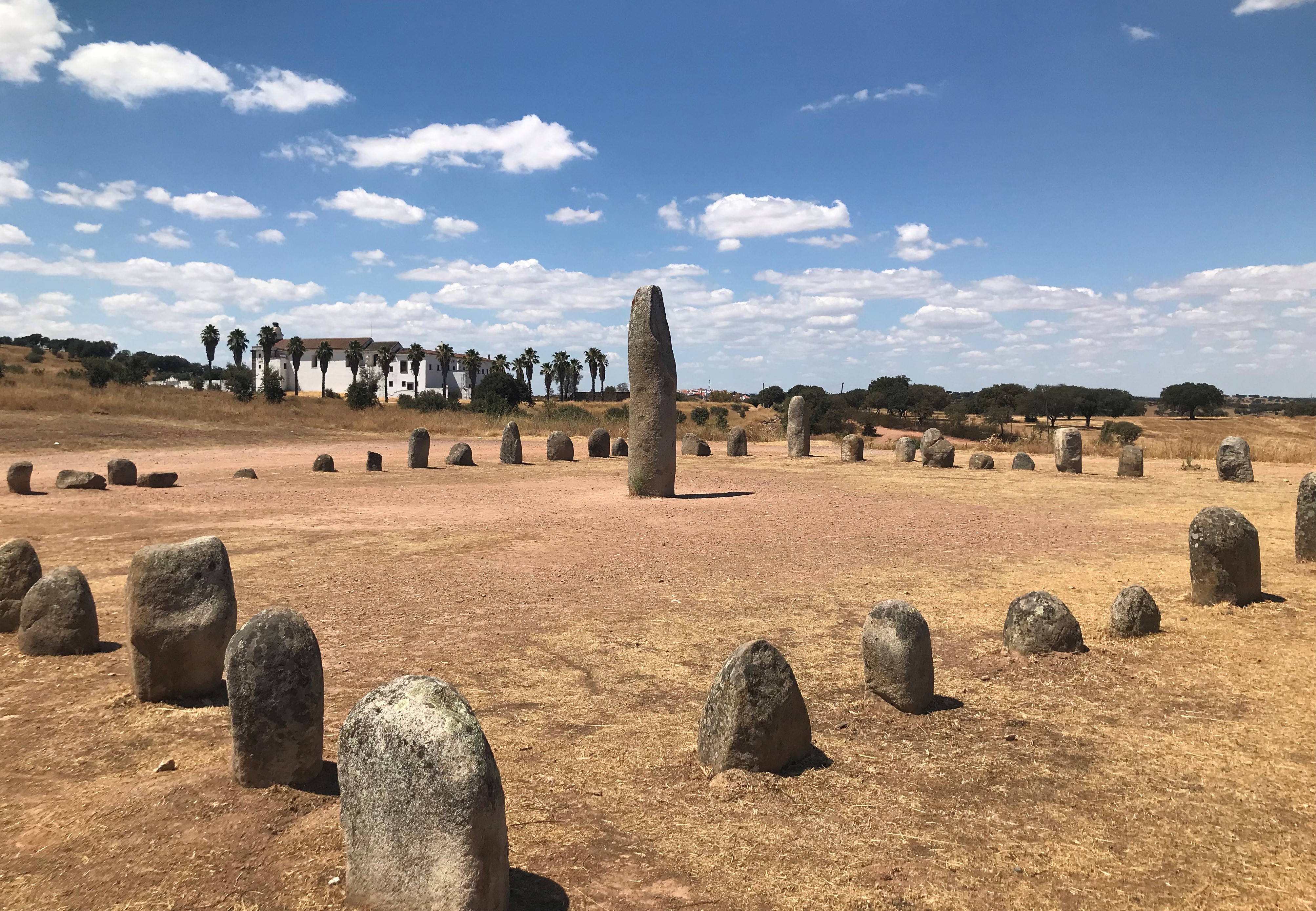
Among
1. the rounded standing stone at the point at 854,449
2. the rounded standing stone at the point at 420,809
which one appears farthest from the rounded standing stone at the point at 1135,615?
the rounded standing stone at the point at 854,449

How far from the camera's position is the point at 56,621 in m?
6.59

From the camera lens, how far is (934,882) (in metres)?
3.68

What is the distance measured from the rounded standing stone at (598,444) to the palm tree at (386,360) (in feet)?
211

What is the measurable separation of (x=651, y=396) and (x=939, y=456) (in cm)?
1153

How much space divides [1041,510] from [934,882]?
529 inches

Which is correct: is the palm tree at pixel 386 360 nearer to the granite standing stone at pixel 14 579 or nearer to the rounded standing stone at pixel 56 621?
the granite standing stone at pixel 14 579

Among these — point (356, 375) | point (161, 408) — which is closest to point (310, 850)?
point (161, 408)

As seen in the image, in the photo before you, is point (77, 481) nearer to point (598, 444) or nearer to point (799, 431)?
point (598, 444)

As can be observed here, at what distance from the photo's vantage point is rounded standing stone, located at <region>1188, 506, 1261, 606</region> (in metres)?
8.12

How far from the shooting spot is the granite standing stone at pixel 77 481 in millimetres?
17156

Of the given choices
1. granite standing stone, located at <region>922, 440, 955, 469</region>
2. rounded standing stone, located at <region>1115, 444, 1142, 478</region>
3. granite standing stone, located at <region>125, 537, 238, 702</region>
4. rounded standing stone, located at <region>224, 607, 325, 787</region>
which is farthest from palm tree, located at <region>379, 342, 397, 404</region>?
rounded standing stone, located at <region>224, 607, 325, 787</region>

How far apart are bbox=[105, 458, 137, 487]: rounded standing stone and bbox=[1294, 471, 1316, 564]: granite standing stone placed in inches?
846

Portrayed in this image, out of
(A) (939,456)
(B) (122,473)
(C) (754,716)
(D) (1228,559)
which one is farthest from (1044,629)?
(B) (122,473)

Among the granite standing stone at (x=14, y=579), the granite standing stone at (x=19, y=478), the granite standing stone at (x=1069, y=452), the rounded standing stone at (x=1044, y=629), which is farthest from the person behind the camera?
the granite standing stone at (x=1069, y=452)
